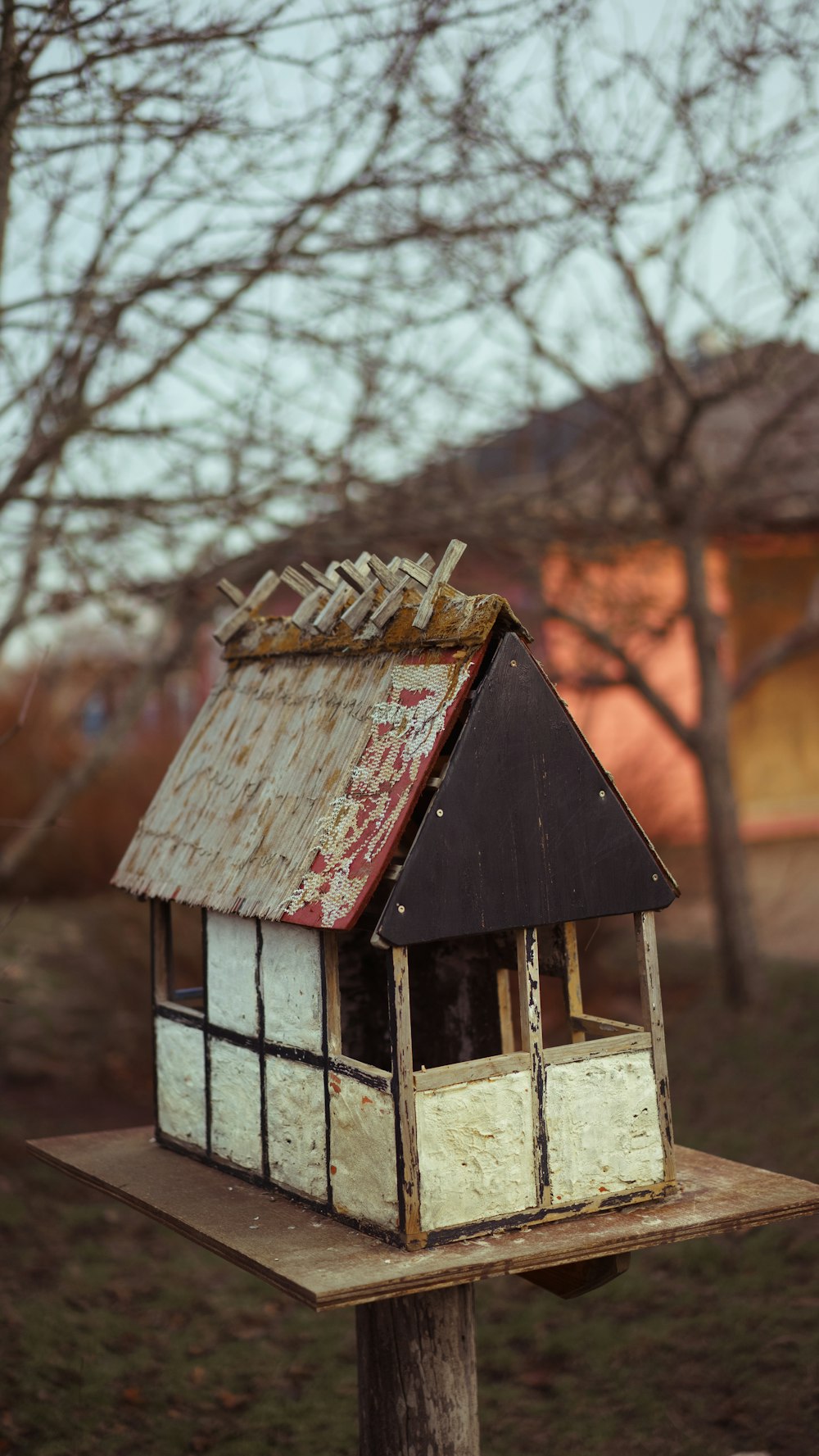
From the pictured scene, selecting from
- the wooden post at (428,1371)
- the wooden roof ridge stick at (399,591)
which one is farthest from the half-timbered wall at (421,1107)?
the wooden roof ridge stick at (399,591)

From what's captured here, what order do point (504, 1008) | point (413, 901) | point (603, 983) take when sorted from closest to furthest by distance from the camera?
1. point (413, 901)
2. point (504, 1008)
3. point (603, 983)

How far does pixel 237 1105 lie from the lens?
411 cm

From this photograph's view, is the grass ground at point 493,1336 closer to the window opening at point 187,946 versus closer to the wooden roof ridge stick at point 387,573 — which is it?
the window opening at point 187,946

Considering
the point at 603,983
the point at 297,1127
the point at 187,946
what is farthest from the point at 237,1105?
the point at 603,983

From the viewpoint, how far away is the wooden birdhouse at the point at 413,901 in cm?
341

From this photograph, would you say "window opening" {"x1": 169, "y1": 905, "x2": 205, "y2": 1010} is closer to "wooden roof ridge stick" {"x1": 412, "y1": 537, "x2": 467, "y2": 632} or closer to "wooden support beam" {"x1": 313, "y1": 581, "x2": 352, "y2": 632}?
"wooden support beam" {"x1": 313, "y1": 581, "x2": 352, "y2": 632}

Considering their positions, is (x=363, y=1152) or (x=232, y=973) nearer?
(x=363, y=1152)

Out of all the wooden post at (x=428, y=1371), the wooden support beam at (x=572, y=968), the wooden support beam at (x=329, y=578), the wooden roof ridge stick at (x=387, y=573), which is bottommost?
the wooden post at (x=428, y=1371)

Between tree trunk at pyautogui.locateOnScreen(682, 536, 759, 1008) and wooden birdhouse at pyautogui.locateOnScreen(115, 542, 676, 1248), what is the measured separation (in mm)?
5896

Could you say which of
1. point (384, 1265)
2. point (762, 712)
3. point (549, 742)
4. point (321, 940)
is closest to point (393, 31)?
point (549, 742)

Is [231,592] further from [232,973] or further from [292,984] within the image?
[292,984]

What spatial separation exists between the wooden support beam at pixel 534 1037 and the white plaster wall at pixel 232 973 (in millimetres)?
811

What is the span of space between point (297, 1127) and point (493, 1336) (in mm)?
3438

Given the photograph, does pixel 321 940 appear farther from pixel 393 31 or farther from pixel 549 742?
pixel 393 31
